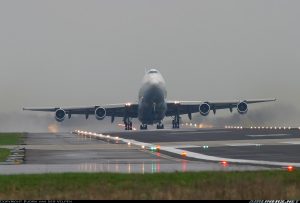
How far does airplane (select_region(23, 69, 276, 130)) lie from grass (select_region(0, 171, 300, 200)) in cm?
6344

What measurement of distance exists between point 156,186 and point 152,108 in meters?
68.6

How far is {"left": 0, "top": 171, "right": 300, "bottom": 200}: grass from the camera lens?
1714cm

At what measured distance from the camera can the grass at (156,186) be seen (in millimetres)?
17141

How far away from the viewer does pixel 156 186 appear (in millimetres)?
19328

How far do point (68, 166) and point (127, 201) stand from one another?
41.2 ft

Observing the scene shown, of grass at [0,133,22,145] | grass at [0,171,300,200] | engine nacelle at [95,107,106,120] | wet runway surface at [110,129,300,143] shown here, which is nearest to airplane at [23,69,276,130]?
engine nacelle at [95,107,106,120]

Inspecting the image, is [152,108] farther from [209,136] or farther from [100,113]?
[209,136]

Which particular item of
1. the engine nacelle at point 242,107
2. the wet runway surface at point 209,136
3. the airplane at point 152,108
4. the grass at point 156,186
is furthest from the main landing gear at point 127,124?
the grass at point 156,186

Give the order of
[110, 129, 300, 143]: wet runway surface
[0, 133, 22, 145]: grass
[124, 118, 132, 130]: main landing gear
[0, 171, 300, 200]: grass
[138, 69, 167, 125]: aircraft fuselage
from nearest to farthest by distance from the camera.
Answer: [0, 171, 300, 200]: grass < [0, 133, 22, 145]: grass < [110, 129, 300, 143]: wet runway surface < [138, 69, 167, 125]: aircraft fuselage < [124, 118, 132, 130]: main landing gear

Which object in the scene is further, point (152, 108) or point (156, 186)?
point (152, 108)

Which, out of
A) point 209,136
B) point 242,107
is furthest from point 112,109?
point 209,136

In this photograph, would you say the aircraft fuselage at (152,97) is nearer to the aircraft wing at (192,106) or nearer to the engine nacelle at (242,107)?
the aircraft wing at (192,106)

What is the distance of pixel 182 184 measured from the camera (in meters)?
19.8

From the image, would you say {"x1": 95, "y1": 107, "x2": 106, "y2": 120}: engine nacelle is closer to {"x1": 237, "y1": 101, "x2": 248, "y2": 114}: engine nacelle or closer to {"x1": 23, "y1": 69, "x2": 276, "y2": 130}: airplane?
{"x1": 23, "y1": 69, "x2": 276, "y2": 130}: airplane
